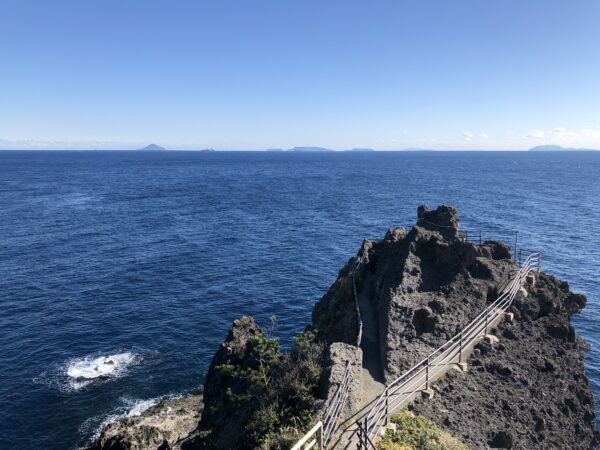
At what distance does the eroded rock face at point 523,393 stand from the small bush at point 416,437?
936mm

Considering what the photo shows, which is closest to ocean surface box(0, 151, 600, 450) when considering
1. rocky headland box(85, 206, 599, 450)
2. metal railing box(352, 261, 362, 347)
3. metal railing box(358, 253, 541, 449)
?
rocky headland box(85, 206, 599, 450)

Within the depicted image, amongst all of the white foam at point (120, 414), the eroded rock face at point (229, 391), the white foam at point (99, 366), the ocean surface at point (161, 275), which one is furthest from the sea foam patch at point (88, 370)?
the eroded rock face at point (229, 391)

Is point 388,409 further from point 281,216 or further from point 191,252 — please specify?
point 281,216

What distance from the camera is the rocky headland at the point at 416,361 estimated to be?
18078 millimetres

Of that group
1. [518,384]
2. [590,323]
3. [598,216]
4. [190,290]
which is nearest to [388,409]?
[518,384]

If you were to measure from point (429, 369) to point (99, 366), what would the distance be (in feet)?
101

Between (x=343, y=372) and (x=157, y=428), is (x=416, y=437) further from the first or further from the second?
(x=157, y=428)

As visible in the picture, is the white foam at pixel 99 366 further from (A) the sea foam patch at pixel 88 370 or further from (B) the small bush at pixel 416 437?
(B) the small bush at pixel 416 437

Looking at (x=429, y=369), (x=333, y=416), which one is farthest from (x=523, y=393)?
(x=333, y=416)

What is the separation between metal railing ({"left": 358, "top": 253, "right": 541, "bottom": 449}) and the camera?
1603cm

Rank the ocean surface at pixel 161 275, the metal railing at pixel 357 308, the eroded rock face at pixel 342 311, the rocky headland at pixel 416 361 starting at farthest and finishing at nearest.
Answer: the ocean surface at pixel 161 275 < the eroded rock face at pixel 342 311 < the metal railing at pixel 357 308 < the rocky headland at pixel 416 361

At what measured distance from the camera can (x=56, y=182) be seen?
16438 centimetres

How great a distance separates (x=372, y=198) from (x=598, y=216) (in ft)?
170

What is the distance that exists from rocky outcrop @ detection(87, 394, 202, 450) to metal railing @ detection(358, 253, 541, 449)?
A: 1412cm
